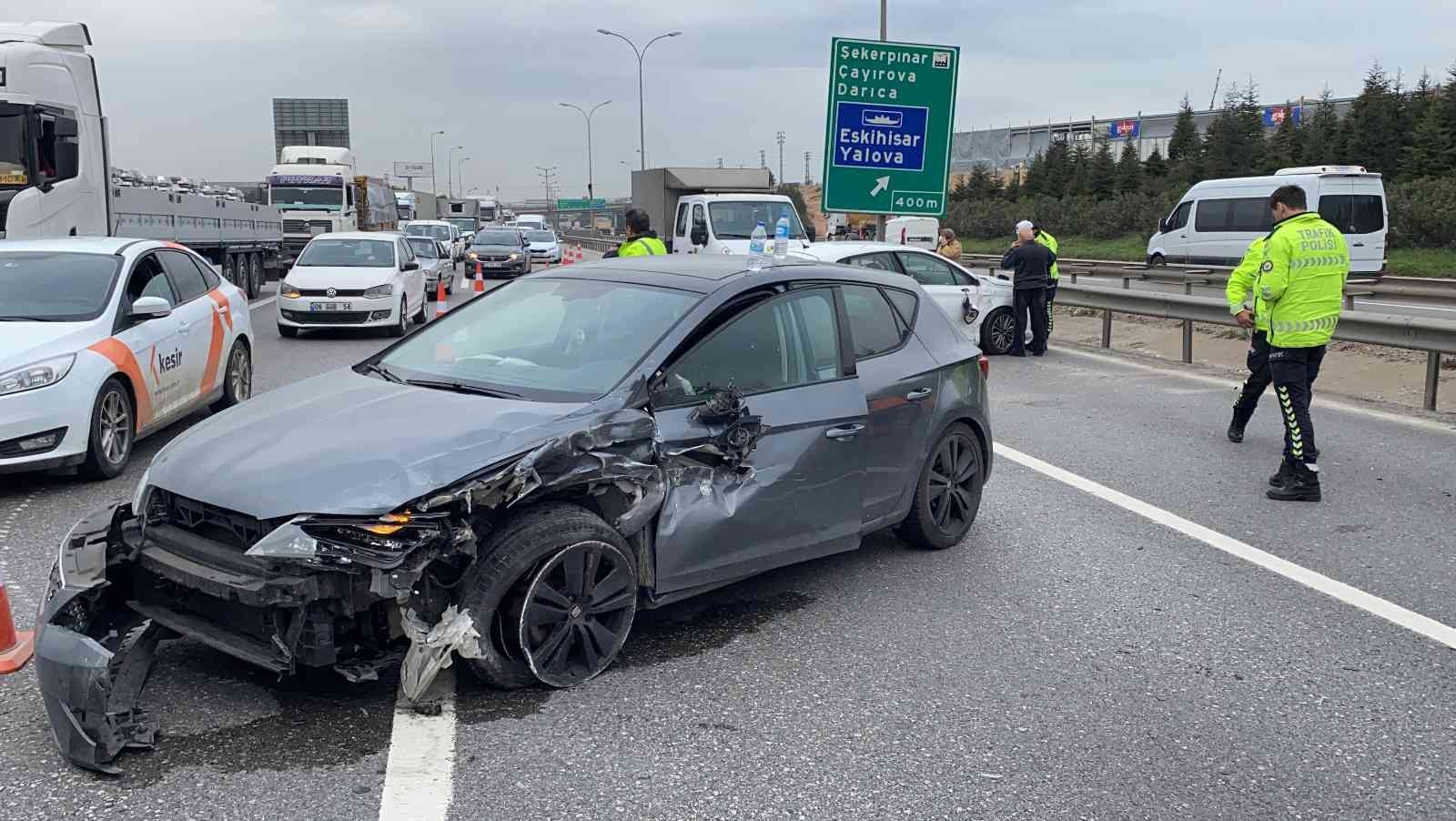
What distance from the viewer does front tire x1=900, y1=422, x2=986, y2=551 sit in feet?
19.8

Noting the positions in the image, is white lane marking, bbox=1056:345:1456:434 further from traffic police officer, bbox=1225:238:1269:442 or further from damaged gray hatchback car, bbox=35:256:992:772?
damaged gray hatchback car, bbox=35:256:992:772

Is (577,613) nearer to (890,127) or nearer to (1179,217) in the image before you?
(890,127)

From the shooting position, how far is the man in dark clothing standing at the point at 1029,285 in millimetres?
15266

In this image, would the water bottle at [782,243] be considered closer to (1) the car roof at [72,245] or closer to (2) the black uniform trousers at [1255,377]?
(2) the black uniform trousers at [1255,377]

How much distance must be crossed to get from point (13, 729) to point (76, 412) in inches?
142

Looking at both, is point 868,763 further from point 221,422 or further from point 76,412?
point 76,412

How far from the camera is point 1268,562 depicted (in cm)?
616

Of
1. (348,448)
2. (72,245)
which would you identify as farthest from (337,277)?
(348,448)

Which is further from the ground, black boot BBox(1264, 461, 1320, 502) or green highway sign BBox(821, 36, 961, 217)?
green highway sign BBox(821, 36, 961, 217)

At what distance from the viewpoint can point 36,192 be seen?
14.4 metres

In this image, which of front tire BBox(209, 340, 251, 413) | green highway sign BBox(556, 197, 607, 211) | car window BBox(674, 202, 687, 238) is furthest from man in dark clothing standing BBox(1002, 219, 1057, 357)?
green highway sign BBox(556, 197, 607, 211)

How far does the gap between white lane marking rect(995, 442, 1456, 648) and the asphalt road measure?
0.08m

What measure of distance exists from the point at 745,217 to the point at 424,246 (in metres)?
7.85

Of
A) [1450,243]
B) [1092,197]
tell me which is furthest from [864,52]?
[1092,197]
